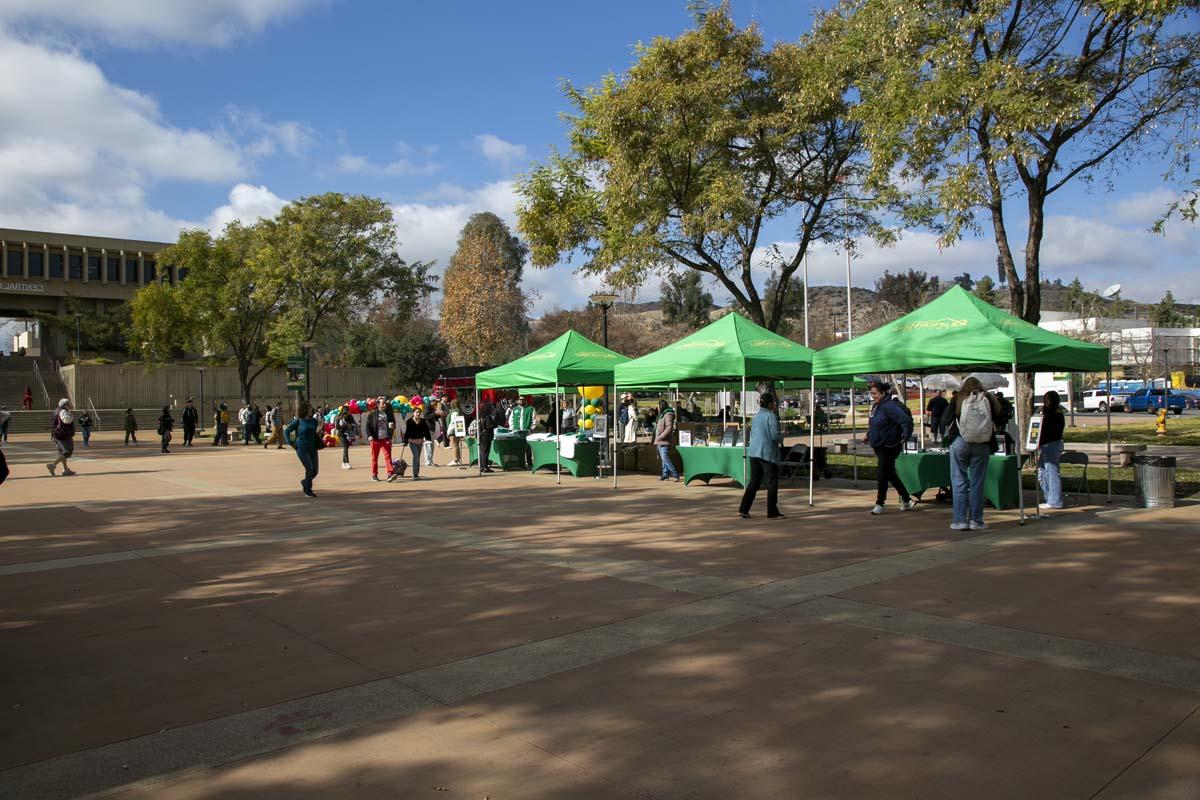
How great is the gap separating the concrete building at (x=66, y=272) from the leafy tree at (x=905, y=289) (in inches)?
2414

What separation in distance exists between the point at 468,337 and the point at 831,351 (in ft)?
121

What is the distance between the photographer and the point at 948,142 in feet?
53.2

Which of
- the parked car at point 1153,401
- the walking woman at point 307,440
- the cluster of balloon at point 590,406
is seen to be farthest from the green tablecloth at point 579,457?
the parked car at point 1153,401

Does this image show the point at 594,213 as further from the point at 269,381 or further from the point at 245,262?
the point at 269,381

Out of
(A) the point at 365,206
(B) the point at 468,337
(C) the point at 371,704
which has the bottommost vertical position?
(C) the point at 371,704

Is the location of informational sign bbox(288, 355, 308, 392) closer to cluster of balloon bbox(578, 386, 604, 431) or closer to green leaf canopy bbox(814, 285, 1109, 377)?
cluster of balloon bbox(578, 386, 604, 431)

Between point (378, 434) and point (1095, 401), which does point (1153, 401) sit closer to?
point (1095, 401)

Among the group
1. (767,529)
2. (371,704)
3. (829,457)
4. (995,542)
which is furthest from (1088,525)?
(829,457)

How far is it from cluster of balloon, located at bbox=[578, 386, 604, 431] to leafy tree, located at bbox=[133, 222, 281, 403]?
19.3m

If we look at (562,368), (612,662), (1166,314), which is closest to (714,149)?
(562,368)

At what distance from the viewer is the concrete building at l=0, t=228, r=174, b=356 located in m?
63.2

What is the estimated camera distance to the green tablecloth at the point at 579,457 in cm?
1717

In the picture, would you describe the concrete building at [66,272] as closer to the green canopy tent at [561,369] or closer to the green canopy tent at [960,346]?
the green canopy tent at [561,369]

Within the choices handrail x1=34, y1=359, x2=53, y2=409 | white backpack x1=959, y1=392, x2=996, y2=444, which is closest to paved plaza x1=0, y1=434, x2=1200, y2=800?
white backpack x1=959, y1=392, x2=996, y2=444
